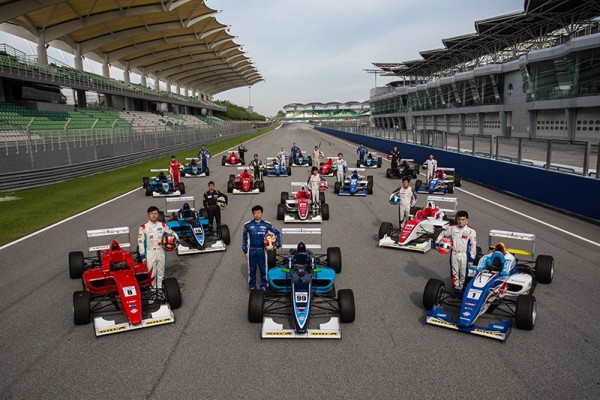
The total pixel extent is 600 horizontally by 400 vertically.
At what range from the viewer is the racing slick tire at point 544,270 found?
28.3 feet

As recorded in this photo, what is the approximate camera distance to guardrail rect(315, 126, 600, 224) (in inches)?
551

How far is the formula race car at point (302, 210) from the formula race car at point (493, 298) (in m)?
6.48

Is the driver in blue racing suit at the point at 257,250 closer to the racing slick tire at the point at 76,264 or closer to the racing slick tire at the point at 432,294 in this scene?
the racing slick tire at the point at 432,294

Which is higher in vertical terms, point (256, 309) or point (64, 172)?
point (64, 172)

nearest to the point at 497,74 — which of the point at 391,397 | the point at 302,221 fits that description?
the point at 302,221

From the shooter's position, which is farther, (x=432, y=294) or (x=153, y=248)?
(x=153, y=248)

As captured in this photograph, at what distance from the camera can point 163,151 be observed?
1628 inches

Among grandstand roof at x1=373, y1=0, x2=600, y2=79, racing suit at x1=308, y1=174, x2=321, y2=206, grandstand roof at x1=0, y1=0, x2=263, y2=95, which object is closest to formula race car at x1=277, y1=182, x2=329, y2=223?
racing suit at x1=308, y1=174, x2=321, y2=206

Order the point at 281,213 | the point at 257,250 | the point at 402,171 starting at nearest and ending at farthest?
the point at 257,250 < the point at 281,213 < the point at 402,171

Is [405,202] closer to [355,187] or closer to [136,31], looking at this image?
[355,187]

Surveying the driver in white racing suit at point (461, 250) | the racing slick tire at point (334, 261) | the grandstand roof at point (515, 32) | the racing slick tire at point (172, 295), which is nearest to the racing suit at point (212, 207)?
the racing slick tire at point (334, 261)

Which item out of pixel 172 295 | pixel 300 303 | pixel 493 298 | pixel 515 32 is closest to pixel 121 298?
pixel 172 295

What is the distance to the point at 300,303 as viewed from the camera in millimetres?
6898

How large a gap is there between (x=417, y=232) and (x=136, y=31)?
50897 millimetres
